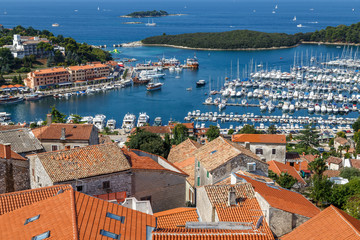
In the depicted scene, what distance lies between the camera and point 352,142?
46.1m

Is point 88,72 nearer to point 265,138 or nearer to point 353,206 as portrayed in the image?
point 265,138

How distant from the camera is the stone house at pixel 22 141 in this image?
20750 mm

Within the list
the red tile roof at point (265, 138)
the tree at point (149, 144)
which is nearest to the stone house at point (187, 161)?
the tree at point (149, 144)

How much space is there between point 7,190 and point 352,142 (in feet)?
123

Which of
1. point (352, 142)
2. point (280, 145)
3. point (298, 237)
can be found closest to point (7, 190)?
point (298, 237)

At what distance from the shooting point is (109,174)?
53.3 feet

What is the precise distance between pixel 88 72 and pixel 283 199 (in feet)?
256

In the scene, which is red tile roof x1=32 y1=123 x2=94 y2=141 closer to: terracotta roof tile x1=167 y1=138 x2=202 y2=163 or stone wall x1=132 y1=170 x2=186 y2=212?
terracotta roof tile x1=167 y1=138 x2=202 y2=163

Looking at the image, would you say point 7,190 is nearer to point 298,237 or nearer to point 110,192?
point 110,192

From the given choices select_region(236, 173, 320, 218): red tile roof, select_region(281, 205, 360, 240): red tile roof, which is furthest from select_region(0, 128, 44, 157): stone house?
select_region(281, 205, 360, 240): red tile roof

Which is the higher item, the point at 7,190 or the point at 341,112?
the point at 7,190

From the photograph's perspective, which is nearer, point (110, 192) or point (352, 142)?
point (110, 192)

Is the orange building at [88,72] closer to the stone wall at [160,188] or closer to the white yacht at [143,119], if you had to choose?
the white yacht at [143,119]

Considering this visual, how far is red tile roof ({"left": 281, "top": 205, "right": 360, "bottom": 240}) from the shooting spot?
36.3 ft
